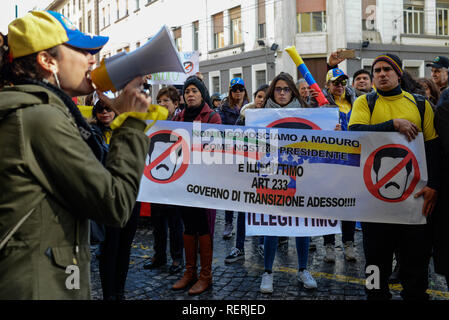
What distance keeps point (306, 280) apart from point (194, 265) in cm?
117

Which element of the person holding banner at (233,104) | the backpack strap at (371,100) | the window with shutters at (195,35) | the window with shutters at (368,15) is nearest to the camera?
the backpack strap at (371,100)

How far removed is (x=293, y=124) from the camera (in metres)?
4.57

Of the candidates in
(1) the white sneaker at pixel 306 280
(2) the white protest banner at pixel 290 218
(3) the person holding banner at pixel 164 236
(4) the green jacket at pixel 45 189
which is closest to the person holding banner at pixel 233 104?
(3) the person holding banner at pixel 164 236

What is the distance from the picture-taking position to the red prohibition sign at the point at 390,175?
12.0ft

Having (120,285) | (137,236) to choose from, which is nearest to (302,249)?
(120,285)

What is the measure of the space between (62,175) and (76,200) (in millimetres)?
100

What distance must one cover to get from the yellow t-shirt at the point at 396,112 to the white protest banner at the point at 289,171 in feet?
0.37

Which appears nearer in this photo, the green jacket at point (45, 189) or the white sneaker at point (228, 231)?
the green jacket at point (45, 189)

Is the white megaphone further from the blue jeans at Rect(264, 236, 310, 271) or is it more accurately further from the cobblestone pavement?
the blue jeans at Rect(264, 236, 310, 271)

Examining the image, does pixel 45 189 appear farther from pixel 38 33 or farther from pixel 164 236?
pixel 164 236

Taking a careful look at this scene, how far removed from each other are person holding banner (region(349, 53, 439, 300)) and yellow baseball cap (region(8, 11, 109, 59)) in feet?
8.59

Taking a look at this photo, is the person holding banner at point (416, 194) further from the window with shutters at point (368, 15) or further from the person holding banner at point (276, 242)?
the window with shutters at point (368, 15)

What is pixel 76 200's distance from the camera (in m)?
1.48

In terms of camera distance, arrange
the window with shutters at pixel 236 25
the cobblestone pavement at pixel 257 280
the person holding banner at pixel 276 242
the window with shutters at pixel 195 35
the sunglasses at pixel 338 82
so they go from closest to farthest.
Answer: the cobblestone pavement at pixel 257 280 < the person holding banner at pixel 276 242 < the sunglasses at pixel 338 82 < the window with shutters at pixel 236 25 < the window with shutters at pixel 195 35
